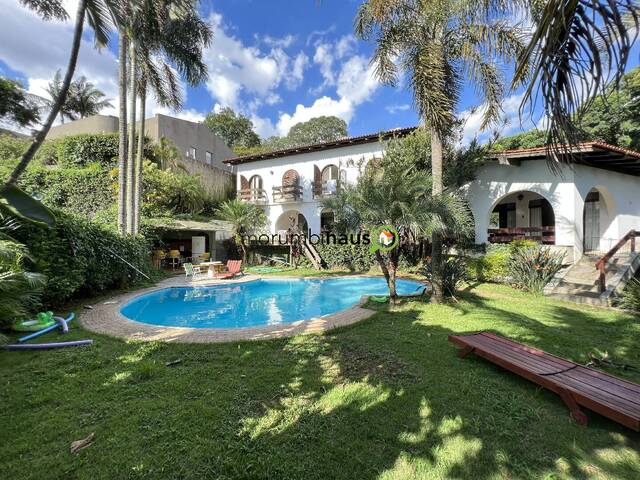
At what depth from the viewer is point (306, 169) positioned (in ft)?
71.2

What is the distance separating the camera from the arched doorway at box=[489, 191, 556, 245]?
47.9ft

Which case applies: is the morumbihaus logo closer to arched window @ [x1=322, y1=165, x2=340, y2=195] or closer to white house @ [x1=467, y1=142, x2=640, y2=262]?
arched window @ [x1=322, y1=165, x2=340, y2=195]

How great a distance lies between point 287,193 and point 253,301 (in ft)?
37.8

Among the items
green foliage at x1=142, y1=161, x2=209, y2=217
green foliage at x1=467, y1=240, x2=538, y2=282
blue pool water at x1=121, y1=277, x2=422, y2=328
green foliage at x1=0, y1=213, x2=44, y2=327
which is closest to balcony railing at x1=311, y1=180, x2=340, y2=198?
blue pool water at x1=121, y1=277, x2=422, y2=328

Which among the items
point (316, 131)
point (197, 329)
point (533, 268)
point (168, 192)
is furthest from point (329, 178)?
point (316, 131)

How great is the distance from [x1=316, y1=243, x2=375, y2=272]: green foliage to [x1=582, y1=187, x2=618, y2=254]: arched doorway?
408 inches

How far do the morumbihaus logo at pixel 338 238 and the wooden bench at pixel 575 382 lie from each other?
405 centimetres

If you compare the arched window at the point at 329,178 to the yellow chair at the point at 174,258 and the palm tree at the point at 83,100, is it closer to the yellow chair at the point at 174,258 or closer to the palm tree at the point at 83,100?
the yellow chair at the point at 174,258

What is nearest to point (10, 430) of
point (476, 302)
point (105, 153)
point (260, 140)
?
point (476, 302)

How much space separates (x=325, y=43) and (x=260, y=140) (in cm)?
3581

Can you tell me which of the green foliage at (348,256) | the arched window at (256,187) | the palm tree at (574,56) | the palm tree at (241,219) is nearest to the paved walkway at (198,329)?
the palm tree at (574,56)

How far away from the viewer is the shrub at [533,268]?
34.3ft

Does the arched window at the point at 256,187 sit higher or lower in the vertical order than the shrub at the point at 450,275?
higher

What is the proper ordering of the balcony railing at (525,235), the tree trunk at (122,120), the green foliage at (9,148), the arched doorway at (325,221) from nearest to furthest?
the tree trunk at (122,120), the balcony railing at (525,235), the arched doorway at (325,221), the green foliage at (9,148)
